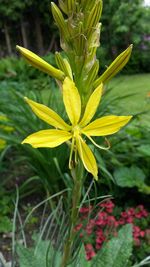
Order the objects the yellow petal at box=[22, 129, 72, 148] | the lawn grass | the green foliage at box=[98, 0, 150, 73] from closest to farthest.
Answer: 1. the yellow petal at box=[22, 129, 72, 148]
2. the lawn grass
3. the green foliage at box=[98, 0, 150, 73]

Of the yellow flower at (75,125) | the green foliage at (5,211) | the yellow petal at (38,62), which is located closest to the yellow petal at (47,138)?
the yellow flower at (75,125)

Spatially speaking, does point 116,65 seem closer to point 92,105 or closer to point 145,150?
point 92,105

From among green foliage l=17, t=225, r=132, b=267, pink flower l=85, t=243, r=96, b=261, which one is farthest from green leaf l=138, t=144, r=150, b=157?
green foliage l=17, t=225, r=132, b=267

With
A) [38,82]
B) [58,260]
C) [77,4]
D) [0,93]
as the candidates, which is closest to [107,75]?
[77,4]

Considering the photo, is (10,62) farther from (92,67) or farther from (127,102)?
(92,67)

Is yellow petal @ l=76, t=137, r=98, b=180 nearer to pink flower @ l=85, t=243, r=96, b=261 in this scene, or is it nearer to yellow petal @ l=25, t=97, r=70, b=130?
yellow petal @ l=25, t=97, r=70, b=130

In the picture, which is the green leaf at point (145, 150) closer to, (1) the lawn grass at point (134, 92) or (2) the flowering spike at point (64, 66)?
(1) the lawn grass at point (134, 92)

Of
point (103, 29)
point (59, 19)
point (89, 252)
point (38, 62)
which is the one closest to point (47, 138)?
point (38, 62)
